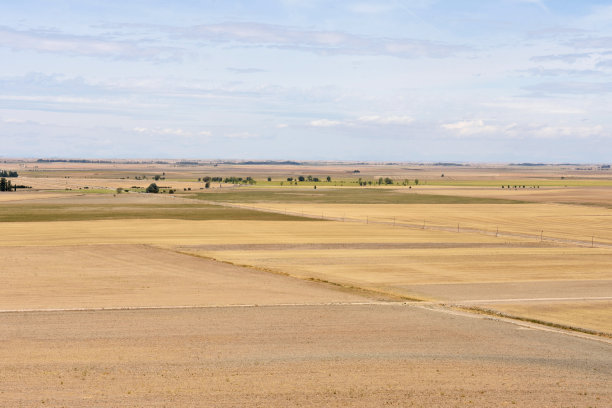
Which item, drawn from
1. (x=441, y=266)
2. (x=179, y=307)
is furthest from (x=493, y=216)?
(x=179, y=307)

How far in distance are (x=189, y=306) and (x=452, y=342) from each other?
51.5 feet

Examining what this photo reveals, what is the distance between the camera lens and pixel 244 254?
2425 inches

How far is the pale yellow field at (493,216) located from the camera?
8488 cm

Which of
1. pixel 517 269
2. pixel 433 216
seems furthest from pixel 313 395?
pixel 433 216

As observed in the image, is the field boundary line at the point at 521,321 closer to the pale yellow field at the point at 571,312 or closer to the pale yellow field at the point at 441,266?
the pale yellow field at the point at 571,312

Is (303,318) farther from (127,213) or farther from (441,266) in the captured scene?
(127,213)

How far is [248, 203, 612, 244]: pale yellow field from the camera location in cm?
8488

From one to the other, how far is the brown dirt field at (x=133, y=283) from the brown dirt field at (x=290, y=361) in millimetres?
3410

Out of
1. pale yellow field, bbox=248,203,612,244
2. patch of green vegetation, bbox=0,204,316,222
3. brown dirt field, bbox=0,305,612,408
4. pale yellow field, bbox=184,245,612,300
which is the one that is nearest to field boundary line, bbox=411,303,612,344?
brown dirt field, bbox=0,305,612,408

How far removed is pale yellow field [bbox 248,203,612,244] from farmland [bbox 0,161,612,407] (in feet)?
21.0

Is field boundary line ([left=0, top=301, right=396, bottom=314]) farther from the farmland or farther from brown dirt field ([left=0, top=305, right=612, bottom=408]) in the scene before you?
brown dirt field ([left=0, top=305, right=612, bottom=408])

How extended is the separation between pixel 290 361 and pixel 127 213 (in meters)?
79.1

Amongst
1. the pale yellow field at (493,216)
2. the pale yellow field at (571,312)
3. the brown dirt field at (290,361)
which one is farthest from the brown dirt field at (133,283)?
the pale yellow field at (493,216)

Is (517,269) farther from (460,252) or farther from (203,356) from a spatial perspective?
(203,356)
